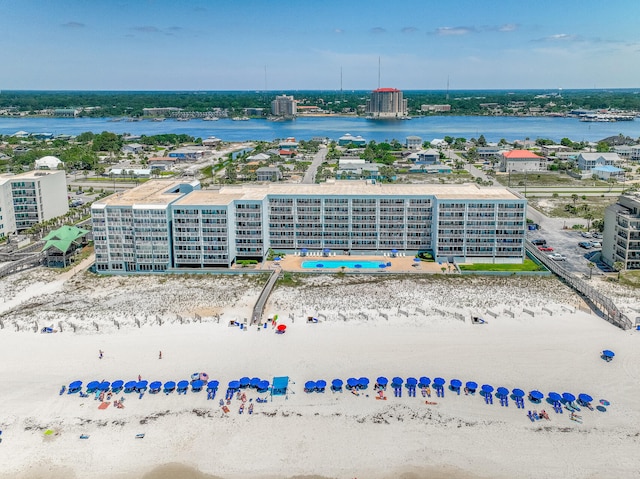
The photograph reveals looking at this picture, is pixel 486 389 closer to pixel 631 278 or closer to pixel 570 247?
pixel 631 278

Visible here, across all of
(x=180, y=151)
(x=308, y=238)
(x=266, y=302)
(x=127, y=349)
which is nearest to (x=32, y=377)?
(x=127, y=349)

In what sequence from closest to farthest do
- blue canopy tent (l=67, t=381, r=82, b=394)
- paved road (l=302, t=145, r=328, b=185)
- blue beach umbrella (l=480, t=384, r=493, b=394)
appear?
blue beach umbrella (l=480, t=384, r=493, b=394)
blue canopy tent (l=67, t=381, r=82, b=394)
paved road (l=302, t=145, r=328, b=185)

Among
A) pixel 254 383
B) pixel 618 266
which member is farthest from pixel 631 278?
pixel 254 383

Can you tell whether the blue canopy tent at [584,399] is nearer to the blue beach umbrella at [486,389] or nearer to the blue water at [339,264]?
the blue beach umbrella at [486,389]

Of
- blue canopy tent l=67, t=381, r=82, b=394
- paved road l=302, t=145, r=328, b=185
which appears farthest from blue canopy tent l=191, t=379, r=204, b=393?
paved road l=302, t=145, r=328, b=185

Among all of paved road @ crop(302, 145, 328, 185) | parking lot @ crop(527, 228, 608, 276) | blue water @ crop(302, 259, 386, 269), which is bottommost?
blue water @ crop(302, 259, 386, 269)

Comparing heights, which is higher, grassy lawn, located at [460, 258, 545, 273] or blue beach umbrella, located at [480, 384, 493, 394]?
Result: grassy lawn, located at [460, 258, 545, 273]

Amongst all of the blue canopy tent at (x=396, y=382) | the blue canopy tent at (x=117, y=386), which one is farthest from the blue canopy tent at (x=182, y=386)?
the blue canopy tent at (x=396, y=382)

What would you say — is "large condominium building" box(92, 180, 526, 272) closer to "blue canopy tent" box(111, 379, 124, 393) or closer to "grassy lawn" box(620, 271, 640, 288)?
"grassy lawn" box(620, 271, 640, 288)
